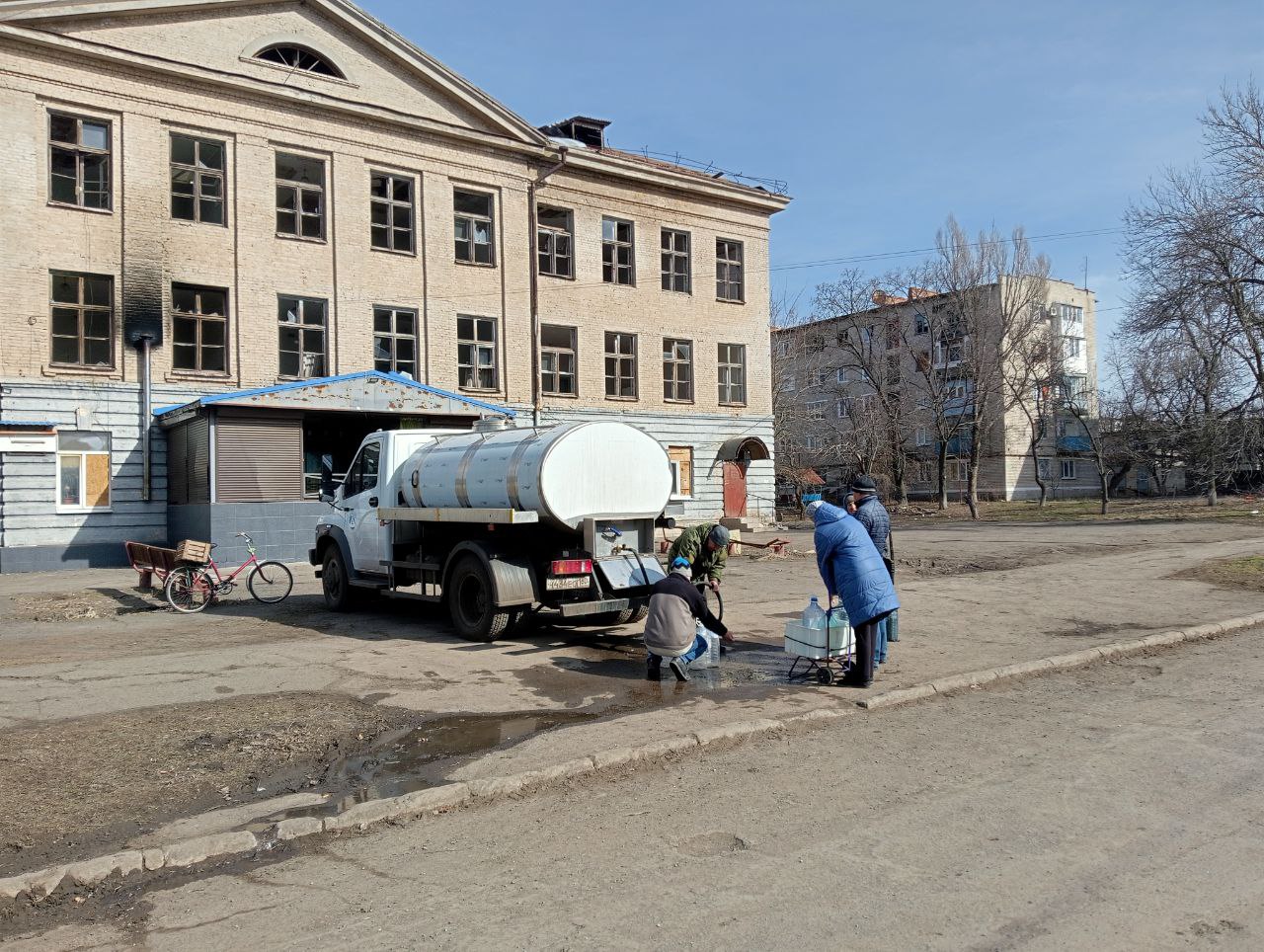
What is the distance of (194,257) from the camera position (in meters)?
23.2

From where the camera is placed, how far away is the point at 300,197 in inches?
984

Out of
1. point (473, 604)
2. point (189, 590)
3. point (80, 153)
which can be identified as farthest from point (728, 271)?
point (473, 604)

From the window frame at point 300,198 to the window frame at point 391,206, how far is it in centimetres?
126

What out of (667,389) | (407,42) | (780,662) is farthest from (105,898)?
(667,389)

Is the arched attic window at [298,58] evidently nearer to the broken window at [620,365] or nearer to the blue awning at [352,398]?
the blue awning at [352,398]

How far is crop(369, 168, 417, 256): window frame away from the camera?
86.0 feet

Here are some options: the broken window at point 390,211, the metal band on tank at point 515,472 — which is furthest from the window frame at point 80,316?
the metal band on tank at point 515,472

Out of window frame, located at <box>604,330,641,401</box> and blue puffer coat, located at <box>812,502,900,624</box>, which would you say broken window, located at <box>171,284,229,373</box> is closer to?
window frame, located at <box>604,330,641,401</box>

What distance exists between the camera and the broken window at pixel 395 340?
86.0 feet

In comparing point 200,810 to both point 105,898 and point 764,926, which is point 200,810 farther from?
point 764,926

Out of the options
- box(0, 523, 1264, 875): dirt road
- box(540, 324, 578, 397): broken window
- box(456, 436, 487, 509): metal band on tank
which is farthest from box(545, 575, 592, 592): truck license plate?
box(540, 324, 578, 397): broken window

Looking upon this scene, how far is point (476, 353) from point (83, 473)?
10.7 metres

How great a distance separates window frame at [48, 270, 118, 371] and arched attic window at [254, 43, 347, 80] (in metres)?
7.23

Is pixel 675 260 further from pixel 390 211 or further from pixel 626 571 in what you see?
pixel 626 571
